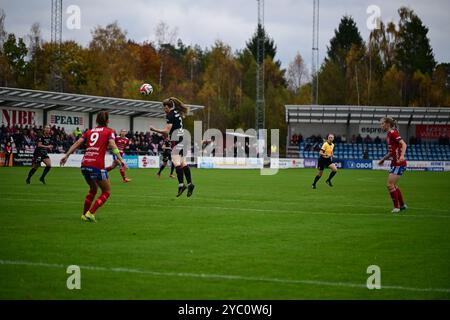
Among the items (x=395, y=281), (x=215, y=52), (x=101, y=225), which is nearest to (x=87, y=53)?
(x=215, y=52)

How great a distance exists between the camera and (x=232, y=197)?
69.9 ft

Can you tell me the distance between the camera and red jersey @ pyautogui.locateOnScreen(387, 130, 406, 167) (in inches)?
691

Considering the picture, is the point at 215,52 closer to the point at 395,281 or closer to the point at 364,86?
the point at 364,86

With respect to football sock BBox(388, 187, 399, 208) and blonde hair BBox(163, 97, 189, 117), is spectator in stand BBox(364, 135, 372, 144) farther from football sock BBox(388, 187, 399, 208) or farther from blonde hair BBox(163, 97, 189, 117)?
blonde hair BBox(163, 97, 189, 117)

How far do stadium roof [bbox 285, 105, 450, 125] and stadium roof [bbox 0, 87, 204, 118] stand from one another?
14.3 m

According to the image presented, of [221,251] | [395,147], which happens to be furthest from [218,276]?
[395,147]

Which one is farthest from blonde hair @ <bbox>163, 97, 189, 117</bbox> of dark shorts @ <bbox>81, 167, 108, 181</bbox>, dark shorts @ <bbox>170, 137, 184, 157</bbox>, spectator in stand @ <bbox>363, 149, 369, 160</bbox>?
spectator in stand @ <bbox>363, 149, 369, 160</bbox>

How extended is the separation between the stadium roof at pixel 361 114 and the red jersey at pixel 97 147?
172 ft

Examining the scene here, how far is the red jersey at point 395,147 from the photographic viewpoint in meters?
17.6

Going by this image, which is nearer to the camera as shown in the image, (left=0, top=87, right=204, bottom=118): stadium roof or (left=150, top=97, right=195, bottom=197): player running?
(left=150, top=97, right=195, bottom=197): player running

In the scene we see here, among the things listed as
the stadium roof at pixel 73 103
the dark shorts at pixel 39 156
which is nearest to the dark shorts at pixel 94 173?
the dark shorts at pixel 39 156

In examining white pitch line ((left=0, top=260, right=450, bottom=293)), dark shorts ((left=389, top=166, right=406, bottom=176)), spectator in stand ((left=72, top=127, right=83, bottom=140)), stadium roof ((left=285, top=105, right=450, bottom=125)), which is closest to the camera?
white pitch line ((left=0, top=260, right=450, bottom=293))

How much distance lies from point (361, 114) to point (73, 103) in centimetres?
2973

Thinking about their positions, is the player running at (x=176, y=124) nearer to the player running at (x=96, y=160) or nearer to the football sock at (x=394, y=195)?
the player running at (x=96, y=160)
